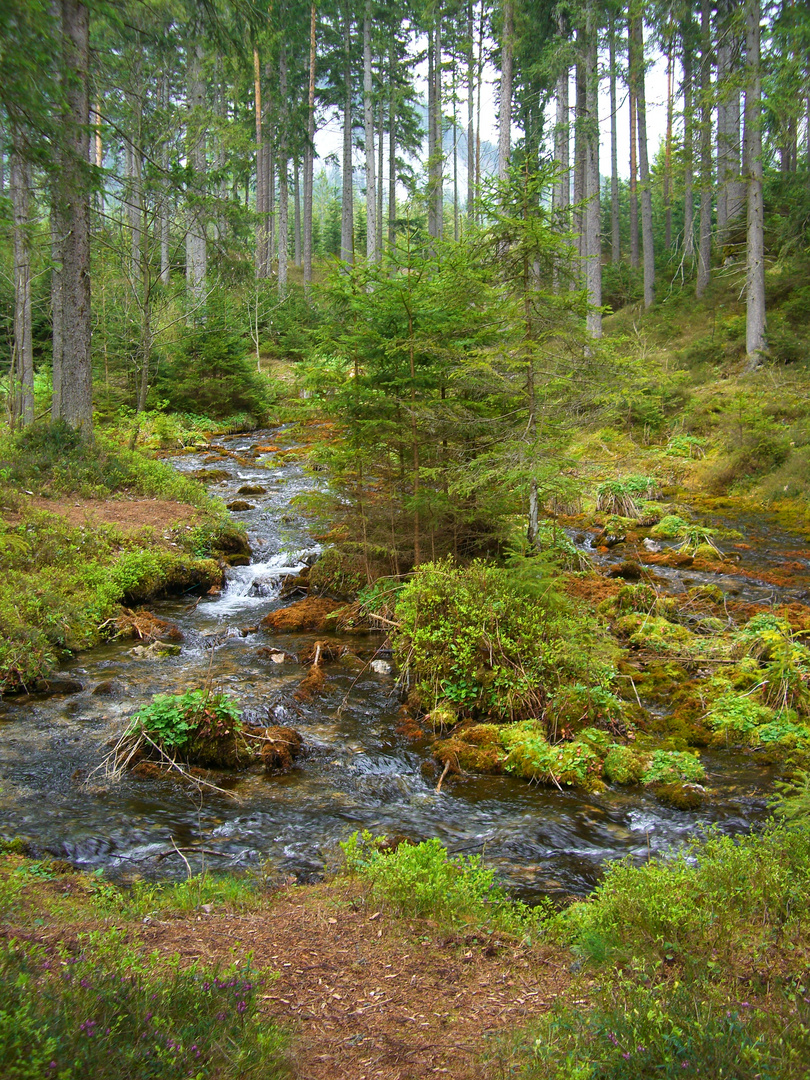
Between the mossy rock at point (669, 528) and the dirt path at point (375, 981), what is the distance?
455 inches

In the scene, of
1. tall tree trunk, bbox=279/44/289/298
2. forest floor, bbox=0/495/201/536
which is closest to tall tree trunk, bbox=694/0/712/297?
forest floor, bbox=0/495/201/536

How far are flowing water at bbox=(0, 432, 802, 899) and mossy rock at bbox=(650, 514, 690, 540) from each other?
8.11 meters

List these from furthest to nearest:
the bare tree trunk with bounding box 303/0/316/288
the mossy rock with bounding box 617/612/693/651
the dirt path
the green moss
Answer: the bare tree trunk with bounding box 303/0/316/288 < the mossy rock with bounding box 617/612/693/651 < the green moss < the dirt path

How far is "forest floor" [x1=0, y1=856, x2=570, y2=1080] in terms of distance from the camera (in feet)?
8.76

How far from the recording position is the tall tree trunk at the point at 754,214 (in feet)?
62.5

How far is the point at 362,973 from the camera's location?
3.26 metres

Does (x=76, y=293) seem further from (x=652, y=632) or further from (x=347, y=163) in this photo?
(x=347, y=163)

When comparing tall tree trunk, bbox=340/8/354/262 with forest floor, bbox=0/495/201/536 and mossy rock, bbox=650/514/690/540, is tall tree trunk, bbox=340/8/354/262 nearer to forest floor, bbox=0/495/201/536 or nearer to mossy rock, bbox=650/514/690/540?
forest floor, bbox=0/495/201/536

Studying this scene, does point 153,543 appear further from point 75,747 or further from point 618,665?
point 618,665

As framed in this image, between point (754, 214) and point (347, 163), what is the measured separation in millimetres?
20769

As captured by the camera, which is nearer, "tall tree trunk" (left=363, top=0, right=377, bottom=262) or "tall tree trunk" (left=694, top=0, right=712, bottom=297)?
"tall tree trunk" (left=694, top=0, right=712, bottom=297)

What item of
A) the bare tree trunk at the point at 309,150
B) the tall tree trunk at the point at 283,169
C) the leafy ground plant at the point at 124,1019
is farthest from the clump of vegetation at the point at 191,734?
the tall tree trunk at the point at 283,169

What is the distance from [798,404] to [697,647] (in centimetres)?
1160

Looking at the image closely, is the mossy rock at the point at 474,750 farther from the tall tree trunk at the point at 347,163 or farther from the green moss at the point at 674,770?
the tall tree trunk at the point at 347,163
